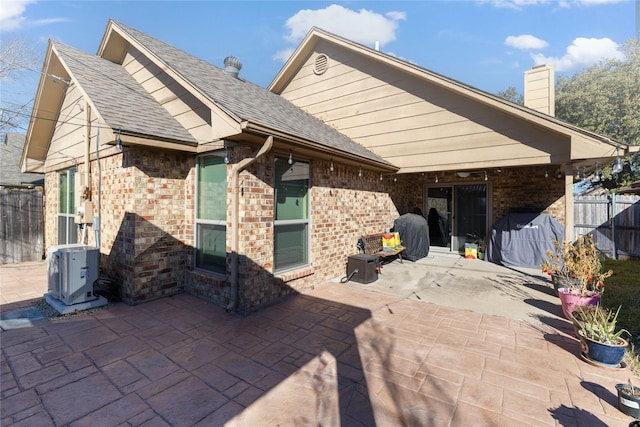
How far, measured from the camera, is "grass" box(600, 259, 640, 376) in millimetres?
3309

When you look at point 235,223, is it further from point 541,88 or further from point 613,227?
point 613,227

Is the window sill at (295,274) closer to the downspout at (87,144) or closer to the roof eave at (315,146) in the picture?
the roof eave at (315,146)

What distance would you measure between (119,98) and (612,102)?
2615 centimetres

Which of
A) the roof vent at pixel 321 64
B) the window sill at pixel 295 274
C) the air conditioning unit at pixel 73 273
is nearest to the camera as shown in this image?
the air conditioning unit at pixel 73 273

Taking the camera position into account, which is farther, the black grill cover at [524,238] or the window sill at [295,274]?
the black grill cover at [524,238]

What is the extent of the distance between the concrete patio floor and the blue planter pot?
0.40ft

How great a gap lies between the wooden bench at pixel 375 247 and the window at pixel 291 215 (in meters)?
2.04

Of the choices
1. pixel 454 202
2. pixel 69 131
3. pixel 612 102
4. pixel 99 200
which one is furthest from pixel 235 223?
pixel 612 102

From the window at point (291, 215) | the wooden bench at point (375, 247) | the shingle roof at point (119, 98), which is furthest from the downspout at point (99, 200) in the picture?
the wooden bench at point (375, 247)

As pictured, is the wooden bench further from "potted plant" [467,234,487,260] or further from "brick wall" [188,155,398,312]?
"potted plant" [467,234,487,260]

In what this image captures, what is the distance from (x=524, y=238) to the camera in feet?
25.0

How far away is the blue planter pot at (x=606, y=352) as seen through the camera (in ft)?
9.47

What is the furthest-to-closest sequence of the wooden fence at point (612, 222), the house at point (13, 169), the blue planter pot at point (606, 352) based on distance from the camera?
the house at point (13, 169)
the wooden fence at point (612, 222)
the blue planter pot at point (606, 352)

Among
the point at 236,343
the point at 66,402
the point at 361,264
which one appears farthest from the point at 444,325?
the point at 66,402
